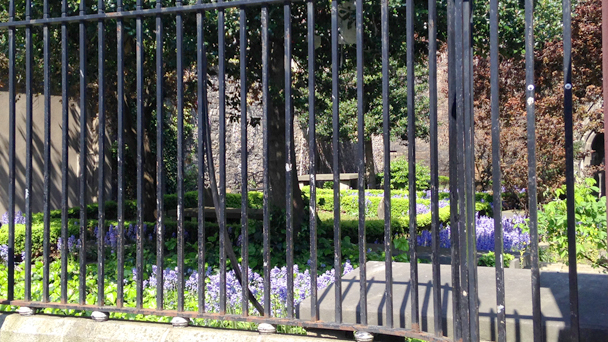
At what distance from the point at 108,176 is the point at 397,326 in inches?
446

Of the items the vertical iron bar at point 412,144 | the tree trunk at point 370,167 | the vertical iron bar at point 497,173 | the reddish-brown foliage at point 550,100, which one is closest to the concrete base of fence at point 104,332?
the vertical iron bar at point 412,144

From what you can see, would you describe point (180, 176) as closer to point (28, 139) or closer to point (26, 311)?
point (28, 139)

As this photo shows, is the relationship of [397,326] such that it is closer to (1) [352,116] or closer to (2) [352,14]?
(2) [352,14]

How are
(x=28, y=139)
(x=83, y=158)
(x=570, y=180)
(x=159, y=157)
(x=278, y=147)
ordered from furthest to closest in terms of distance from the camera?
(x=278, y=147) < (x=28, y=139) < (x=83, y=158) < (x=159, y=157) < (x=570, y=180)

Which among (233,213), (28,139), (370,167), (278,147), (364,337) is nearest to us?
(364,337)

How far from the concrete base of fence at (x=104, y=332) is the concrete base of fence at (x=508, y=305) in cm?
27

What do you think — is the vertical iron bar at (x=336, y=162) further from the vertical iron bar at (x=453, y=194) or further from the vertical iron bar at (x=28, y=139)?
the vertical iron bar at (x=28, y=139)

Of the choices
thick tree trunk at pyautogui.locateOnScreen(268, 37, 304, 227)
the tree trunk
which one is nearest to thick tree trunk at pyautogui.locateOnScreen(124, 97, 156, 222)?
thick tree trunk at pyautogui.locateOnScreen(268, 37, 304, 227)

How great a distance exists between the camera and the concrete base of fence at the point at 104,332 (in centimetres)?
245

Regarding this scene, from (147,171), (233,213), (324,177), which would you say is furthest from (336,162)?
(324,177)

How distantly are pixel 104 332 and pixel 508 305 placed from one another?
1.91m

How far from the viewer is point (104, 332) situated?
103 inches

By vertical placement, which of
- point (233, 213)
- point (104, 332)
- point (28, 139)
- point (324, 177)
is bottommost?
point (104, 332)

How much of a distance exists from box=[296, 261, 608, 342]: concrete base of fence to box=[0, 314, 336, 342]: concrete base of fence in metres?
0.27
